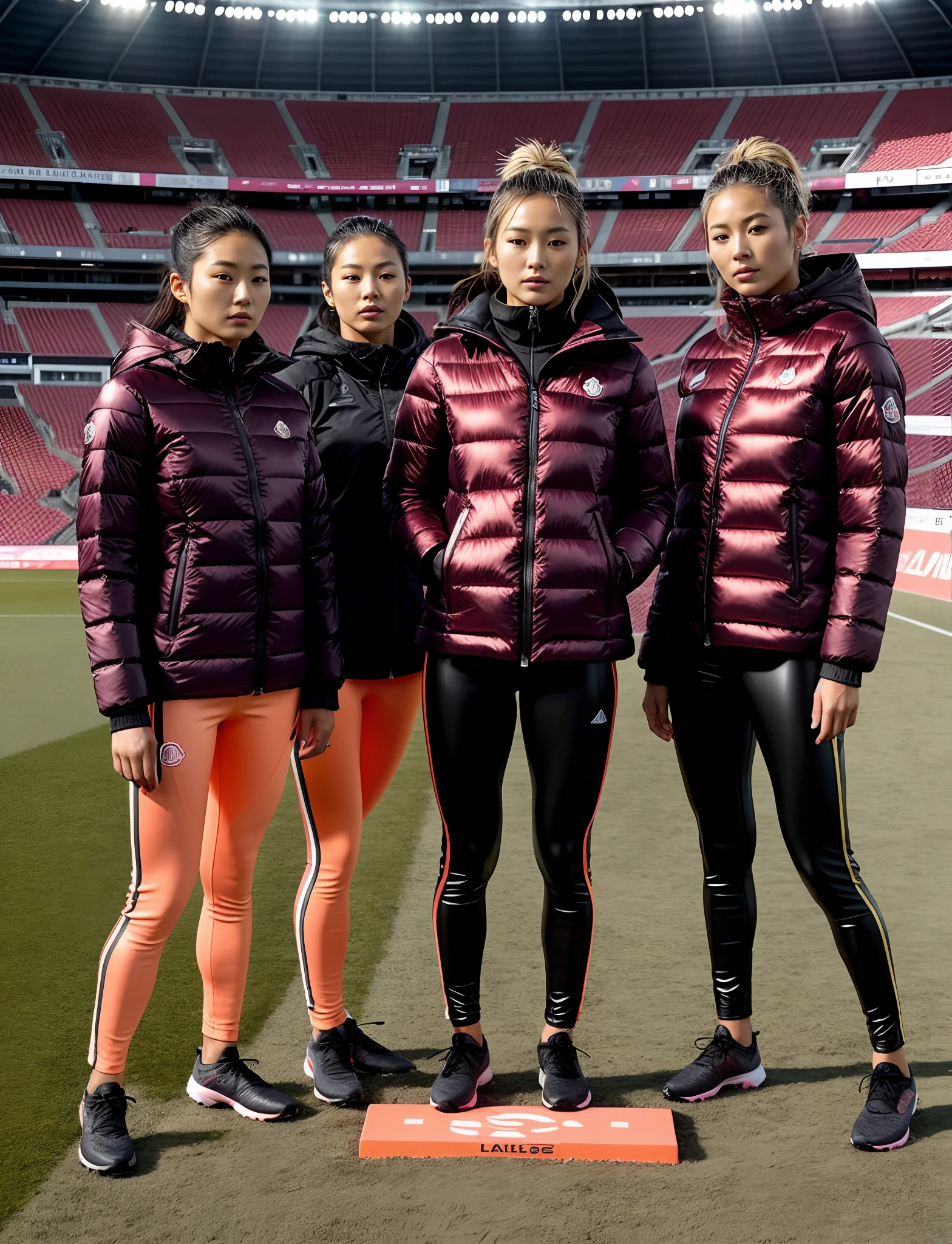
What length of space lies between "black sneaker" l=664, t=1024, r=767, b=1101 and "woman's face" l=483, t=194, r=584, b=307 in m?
2.05

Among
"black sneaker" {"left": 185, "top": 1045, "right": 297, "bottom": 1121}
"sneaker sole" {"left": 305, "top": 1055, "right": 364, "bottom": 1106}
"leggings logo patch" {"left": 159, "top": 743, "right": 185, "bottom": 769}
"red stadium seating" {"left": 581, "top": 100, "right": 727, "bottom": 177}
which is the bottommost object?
"sneaker sole" {"left": 305, "top": 1055, "right": 364, "bottom": 1106}

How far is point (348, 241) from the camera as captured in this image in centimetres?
315

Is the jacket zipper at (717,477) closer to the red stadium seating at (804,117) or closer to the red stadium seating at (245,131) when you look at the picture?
the red stadium seating at (804,117)

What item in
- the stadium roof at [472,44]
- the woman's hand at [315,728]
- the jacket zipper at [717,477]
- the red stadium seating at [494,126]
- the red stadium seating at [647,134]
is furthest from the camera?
the red stadium seating at [494,126]

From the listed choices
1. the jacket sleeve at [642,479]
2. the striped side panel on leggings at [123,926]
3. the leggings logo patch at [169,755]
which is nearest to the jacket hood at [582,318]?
the jacket sleeve at [642,479]

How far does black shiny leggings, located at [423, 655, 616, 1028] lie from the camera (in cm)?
280

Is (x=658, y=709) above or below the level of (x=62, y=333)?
below

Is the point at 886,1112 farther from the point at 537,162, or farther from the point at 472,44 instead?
the point at 472,44

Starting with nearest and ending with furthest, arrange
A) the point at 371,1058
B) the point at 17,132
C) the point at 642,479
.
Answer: the point at 642,479
the point at 371,1058
the point at 17,132

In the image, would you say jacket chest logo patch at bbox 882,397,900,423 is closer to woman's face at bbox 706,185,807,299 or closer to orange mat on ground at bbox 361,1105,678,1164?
A: woman's face at bbox 706,185,807,299

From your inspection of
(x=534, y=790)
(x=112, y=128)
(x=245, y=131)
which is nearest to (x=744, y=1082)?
(x=534, y=790)

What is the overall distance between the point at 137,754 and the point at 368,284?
4.82ft

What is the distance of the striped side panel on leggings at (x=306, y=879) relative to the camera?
123 inches

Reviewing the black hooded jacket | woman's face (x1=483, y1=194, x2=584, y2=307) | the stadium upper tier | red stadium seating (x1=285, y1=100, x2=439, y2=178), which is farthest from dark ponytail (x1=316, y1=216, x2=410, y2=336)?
red stadium seating (x1=285, y1=100, x2=439, y2=178)
